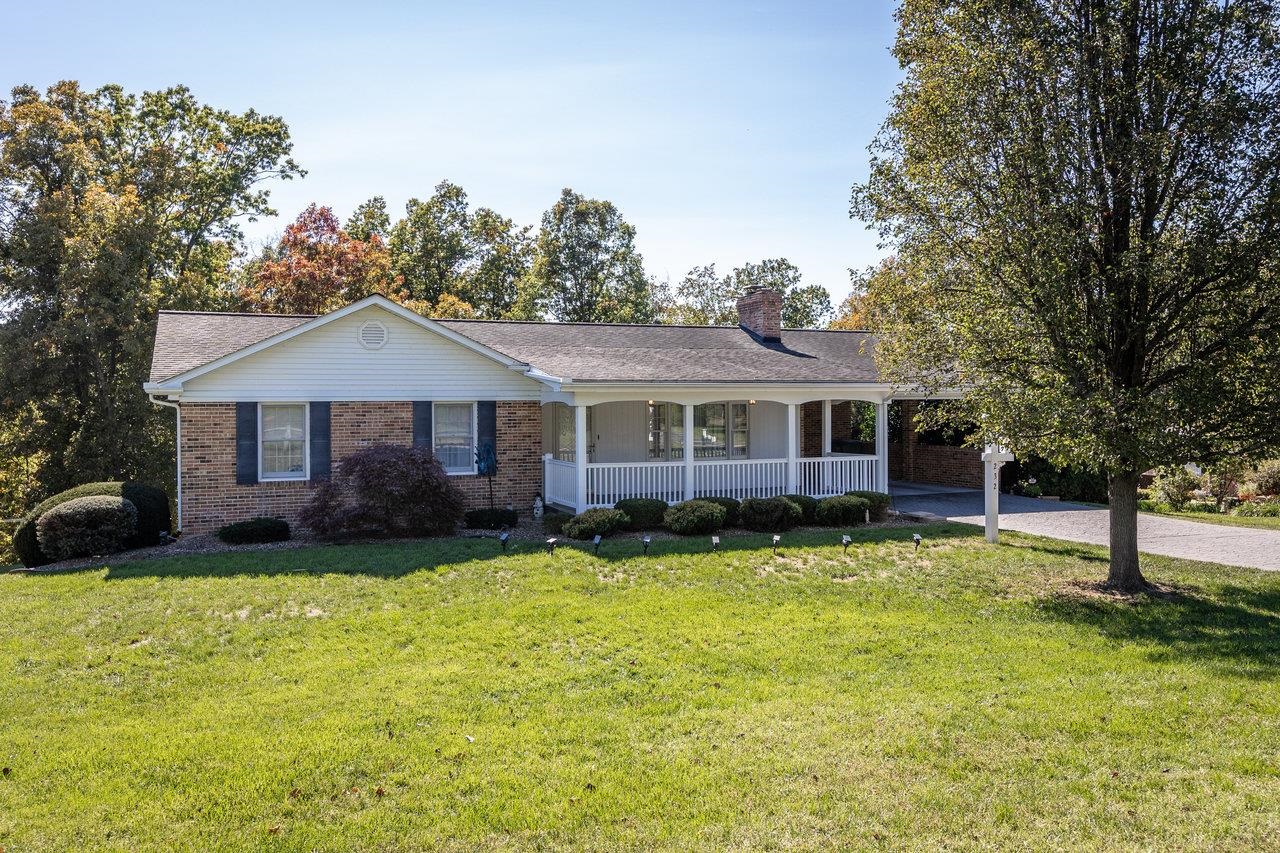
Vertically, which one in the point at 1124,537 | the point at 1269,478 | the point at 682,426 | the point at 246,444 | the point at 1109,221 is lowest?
the point at 1124,537

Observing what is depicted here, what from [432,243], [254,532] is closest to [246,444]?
[254,532]

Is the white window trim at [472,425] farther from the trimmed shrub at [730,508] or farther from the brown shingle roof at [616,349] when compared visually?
the trimmed shrub at [730,508]

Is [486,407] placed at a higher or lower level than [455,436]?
higher

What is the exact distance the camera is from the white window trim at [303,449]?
15.2 m

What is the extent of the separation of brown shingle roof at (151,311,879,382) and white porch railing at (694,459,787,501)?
172cm

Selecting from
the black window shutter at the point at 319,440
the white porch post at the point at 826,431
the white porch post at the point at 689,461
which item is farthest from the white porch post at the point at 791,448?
the black window shutter at the point at 319,440

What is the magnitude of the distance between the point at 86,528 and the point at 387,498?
4552 millimetres

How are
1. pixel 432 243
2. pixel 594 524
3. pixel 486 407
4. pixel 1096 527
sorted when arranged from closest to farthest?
pixel 594 524 < pixel 1096 527 < pixel 486 407 < pixel 432 243

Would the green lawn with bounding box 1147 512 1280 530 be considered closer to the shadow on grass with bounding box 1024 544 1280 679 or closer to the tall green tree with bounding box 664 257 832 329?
the shadow on grass with bounding box 1024 544 1280 679

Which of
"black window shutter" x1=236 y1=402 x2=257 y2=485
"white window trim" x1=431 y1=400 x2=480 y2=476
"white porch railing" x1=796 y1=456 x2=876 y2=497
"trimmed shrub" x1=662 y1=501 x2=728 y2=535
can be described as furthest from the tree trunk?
"black window shutter" x1=236 y1=402 x2=257 y2=485

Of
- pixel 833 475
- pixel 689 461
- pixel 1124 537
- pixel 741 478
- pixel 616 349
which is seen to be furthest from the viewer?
pixel 616 349

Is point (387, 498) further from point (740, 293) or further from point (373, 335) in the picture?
point (740, 293)

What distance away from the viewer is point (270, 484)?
15188 mm

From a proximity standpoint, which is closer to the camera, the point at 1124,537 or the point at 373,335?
the point at 1124,537
